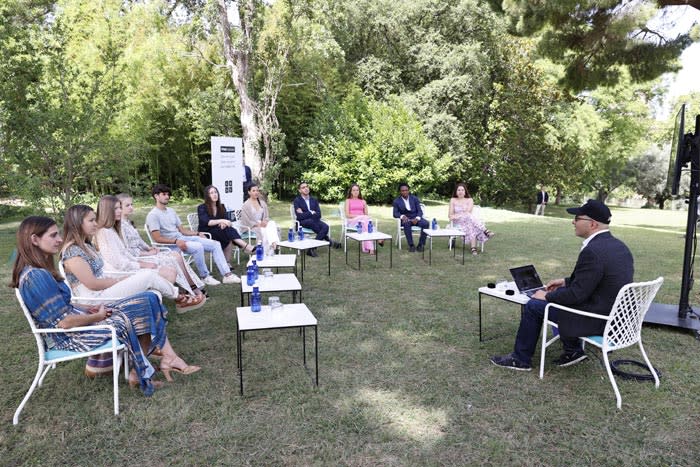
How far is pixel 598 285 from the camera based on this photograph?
9.93 feet

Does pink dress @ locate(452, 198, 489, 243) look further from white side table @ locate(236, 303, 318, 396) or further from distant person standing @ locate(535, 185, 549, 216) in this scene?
distant person standing @ locate(535, 185, 549, 216)

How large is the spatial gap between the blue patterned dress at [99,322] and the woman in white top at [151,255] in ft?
4.54

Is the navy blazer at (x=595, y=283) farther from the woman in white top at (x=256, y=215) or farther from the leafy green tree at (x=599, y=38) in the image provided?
the leafy green tree at (x=599, y=38)

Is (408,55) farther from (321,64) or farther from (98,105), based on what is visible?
(98,105)

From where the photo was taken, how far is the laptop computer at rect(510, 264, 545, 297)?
364 centimetres

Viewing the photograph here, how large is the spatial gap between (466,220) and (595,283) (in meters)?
4.93

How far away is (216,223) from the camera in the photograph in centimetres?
641

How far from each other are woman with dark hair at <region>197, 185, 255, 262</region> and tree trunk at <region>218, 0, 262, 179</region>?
8.81 meters

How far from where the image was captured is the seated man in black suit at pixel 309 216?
25.0 feet

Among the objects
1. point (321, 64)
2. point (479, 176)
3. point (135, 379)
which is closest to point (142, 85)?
point (321, 64)

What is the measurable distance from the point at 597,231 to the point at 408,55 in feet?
62.8

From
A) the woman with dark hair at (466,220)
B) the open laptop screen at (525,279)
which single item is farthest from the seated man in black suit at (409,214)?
the open laptop screen at (525,279)

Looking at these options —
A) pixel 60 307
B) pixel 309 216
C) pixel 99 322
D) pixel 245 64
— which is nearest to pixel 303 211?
pixel 309 216

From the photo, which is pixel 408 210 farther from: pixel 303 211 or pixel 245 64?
pixel 245 64
